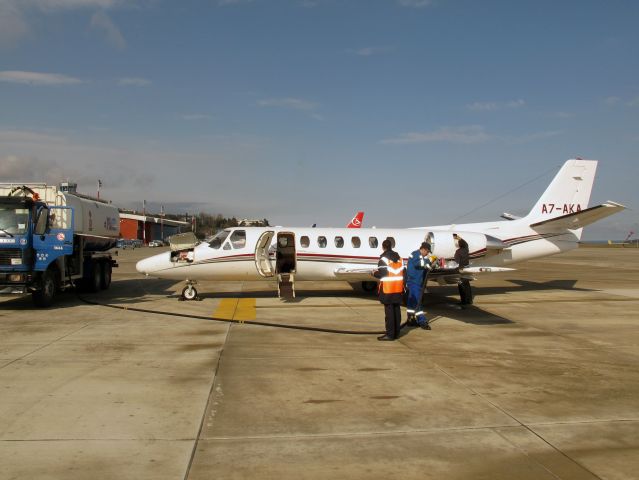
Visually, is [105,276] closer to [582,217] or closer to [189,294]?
[189,294]

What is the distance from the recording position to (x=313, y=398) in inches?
252

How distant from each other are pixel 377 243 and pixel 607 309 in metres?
7.18

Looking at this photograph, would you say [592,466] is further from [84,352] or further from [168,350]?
[84,352]

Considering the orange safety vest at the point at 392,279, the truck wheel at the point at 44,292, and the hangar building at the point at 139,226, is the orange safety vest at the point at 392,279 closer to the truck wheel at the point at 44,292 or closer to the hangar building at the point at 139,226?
the truck wheel at the point at 44,292

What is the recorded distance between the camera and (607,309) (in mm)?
14641

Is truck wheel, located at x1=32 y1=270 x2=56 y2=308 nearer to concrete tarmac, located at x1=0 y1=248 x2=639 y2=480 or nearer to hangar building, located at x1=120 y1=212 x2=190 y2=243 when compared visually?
concrete tarmac, located at x1=0 y1=248 x2=639 y2=480

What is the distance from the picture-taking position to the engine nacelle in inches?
693

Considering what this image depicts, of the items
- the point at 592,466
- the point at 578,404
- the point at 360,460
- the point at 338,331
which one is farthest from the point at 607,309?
the point at 360,460

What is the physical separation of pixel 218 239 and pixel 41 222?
4947 millimetres

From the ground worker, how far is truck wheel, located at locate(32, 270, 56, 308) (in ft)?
30.9

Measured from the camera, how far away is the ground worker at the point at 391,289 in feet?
32.3

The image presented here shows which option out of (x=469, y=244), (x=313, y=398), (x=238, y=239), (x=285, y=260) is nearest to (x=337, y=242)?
(x=285, y=260)

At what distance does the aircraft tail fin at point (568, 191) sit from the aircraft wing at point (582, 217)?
50 cm

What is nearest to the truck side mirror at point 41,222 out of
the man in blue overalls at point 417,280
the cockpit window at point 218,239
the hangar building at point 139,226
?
the cockpit window at point 218,239
